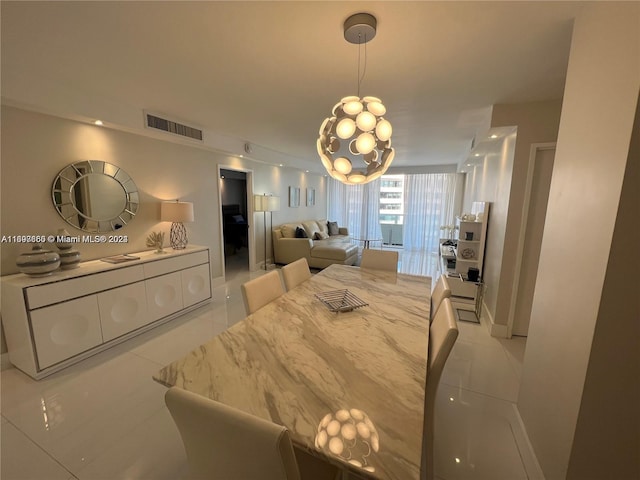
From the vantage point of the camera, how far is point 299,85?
91.4 inches

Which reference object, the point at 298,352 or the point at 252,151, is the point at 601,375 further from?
the point at 252,151

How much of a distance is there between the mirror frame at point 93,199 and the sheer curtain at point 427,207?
22.0 feet

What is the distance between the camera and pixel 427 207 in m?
7.53

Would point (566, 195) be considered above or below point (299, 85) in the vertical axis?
below

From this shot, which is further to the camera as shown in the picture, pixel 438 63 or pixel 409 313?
pixel 438 63

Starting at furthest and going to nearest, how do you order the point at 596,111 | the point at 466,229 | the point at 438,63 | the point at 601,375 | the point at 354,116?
the point at 466,229, the point at 438,63, the point at 354,116, the point at 596,111, the point at 601,375

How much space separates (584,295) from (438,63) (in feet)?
5.82

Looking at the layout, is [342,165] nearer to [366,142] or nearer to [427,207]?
[366,142]

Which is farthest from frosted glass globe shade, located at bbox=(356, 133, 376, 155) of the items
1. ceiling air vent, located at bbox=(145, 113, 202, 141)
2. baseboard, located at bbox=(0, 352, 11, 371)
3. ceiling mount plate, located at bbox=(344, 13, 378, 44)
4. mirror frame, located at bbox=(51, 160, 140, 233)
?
baseboard, located at bbox=(0, 352, 11, 371)

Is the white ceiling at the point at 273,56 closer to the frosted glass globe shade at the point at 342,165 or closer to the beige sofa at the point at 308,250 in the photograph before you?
the frosted glass globe shade at the point at 342,165

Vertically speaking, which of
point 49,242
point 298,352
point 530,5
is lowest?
point 298,352

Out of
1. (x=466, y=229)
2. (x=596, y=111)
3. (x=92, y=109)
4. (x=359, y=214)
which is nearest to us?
(x=596, y=111)

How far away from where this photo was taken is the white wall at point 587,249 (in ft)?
3.39

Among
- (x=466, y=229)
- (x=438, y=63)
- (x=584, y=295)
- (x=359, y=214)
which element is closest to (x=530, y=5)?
(x=438, y=63)
